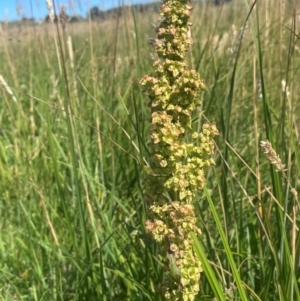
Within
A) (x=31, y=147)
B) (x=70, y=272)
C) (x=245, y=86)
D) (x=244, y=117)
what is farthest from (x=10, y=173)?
(x=245, y=86)

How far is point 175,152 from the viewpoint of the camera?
25.0 inches

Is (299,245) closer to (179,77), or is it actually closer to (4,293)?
(179,77)

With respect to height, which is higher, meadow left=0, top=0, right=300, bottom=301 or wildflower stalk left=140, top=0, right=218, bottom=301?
wildflower stalk left=140, top=0, right=218, bottom=301

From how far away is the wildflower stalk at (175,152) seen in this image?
631 mm

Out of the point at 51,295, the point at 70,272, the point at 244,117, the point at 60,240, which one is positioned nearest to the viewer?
the point at 51,295

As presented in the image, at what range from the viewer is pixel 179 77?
642 millimetres

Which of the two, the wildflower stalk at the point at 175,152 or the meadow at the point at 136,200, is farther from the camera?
the meadow at the point at 136,200

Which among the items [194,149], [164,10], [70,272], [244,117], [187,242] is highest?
[164,10]

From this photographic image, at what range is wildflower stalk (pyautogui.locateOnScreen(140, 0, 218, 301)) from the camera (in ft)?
2.07

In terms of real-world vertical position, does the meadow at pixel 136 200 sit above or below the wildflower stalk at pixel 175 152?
below

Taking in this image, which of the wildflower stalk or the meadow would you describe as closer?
the wildflower stalk

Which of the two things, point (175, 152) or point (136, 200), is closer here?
point (175, 152)

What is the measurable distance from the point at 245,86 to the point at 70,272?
1275 millimetres

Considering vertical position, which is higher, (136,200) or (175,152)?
(175,152)
